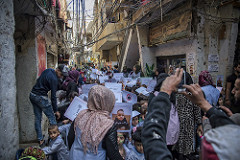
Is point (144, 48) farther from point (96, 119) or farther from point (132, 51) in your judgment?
point (96, 119)

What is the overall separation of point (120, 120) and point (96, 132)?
1.41 metres

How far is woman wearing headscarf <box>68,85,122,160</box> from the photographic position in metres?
1.53

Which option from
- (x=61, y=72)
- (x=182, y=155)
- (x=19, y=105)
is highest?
(x=61, y=72)

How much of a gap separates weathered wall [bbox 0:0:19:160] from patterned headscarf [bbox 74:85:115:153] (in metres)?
0.89

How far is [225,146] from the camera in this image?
21.6 inches

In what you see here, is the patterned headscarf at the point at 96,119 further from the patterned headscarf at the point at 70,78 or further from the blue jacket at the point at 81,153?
the patterned headscarf at the point at 70,78

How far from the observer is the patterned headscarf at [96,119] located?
1.52 meters

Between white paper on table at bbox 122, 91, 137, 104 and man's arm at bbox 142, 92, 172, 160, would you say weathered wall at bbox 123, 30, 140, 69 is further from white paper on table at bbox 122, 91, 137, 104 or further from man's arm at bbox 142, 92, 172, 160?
man's arm at bbox 142, 92, 172, 160

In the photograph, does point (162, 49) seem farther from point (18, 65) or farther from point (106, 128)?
point (106, 128)

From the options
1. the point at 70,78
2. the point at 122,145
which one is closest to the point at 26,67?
the point at 70,78

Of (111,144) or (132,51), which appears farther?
(132,51)

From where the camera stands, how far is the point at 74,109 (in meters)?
2.84

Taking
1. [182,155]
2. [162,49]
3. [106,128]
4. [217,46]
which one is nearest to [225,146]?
[106,128]

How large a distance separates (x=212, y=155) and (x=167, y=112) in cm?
41
